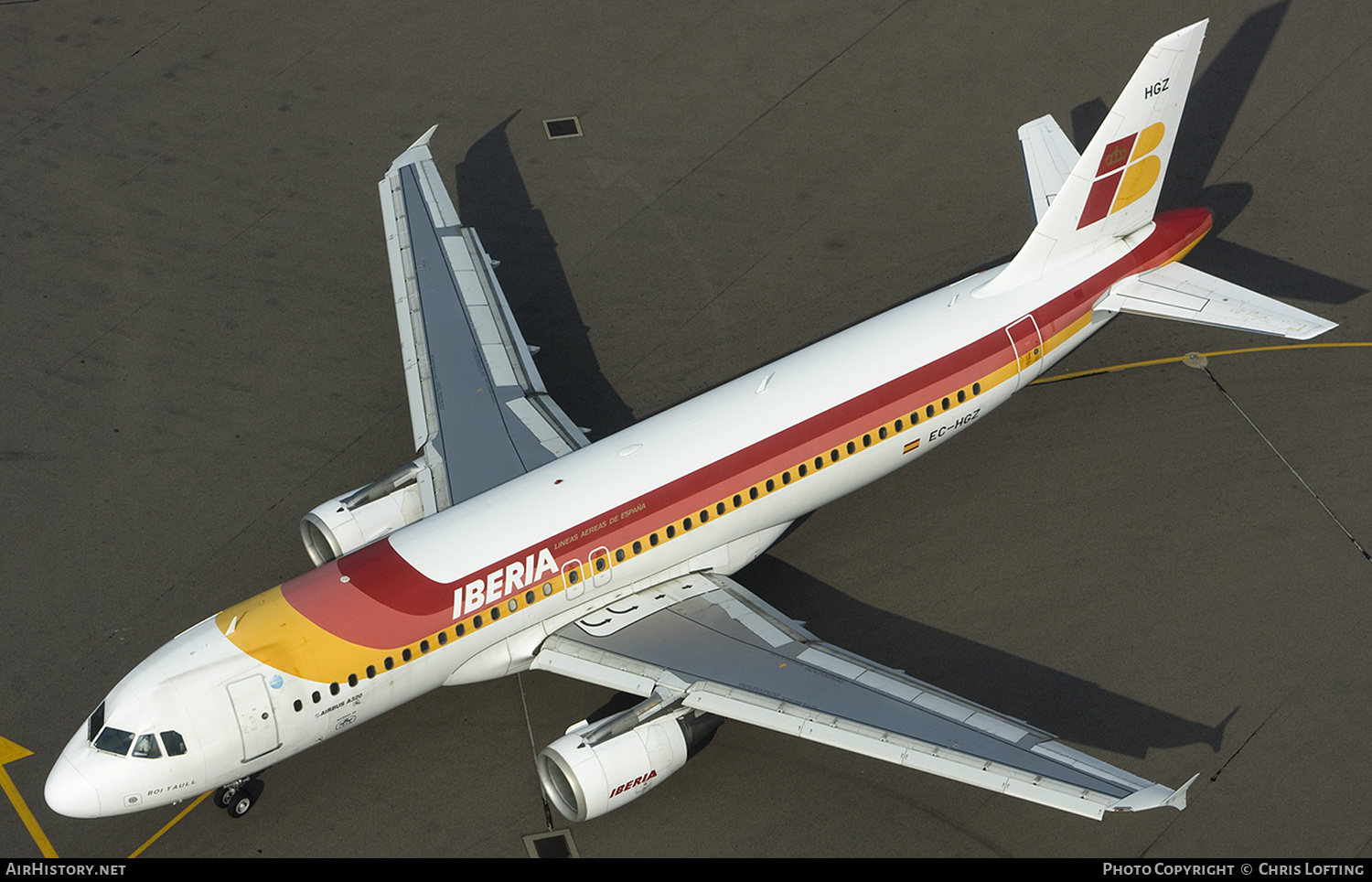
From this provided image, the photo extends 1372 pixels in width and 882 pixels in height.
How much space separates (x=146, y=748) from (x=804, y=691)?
1370 cm

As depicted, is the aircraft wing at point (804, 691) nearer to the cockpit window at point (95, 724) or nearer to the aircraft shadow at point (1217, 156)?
the cockpit window at point (95, 724)

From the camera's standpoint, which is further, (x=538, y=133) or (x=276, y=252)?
(x=538, y=133)

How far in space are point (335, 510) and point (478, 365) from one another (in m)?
6.02

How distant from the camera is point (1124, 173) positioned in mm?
33750

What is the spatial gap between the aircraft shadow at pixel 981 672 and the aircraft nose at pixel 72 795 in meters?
16.0

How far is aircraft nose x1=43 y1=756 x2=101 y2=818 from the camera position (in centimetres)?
2642

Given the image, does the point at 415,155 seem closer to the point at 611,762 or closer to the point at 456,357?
Result: the point at 456,357

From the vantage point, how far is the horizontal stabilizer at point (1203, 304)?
32781mm

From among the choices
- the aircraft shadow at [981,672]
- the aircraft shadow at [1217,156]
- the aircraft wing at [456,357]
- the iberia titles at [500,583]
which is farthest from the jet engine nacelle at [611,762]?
the aircraft shadow at [1217,156]

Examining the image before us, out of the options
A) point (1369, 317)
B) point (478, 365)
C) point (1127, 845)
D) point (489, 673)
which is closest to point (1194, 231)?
point (1369, 317)

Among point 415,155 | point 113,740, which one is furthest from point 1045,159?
point 113,740
